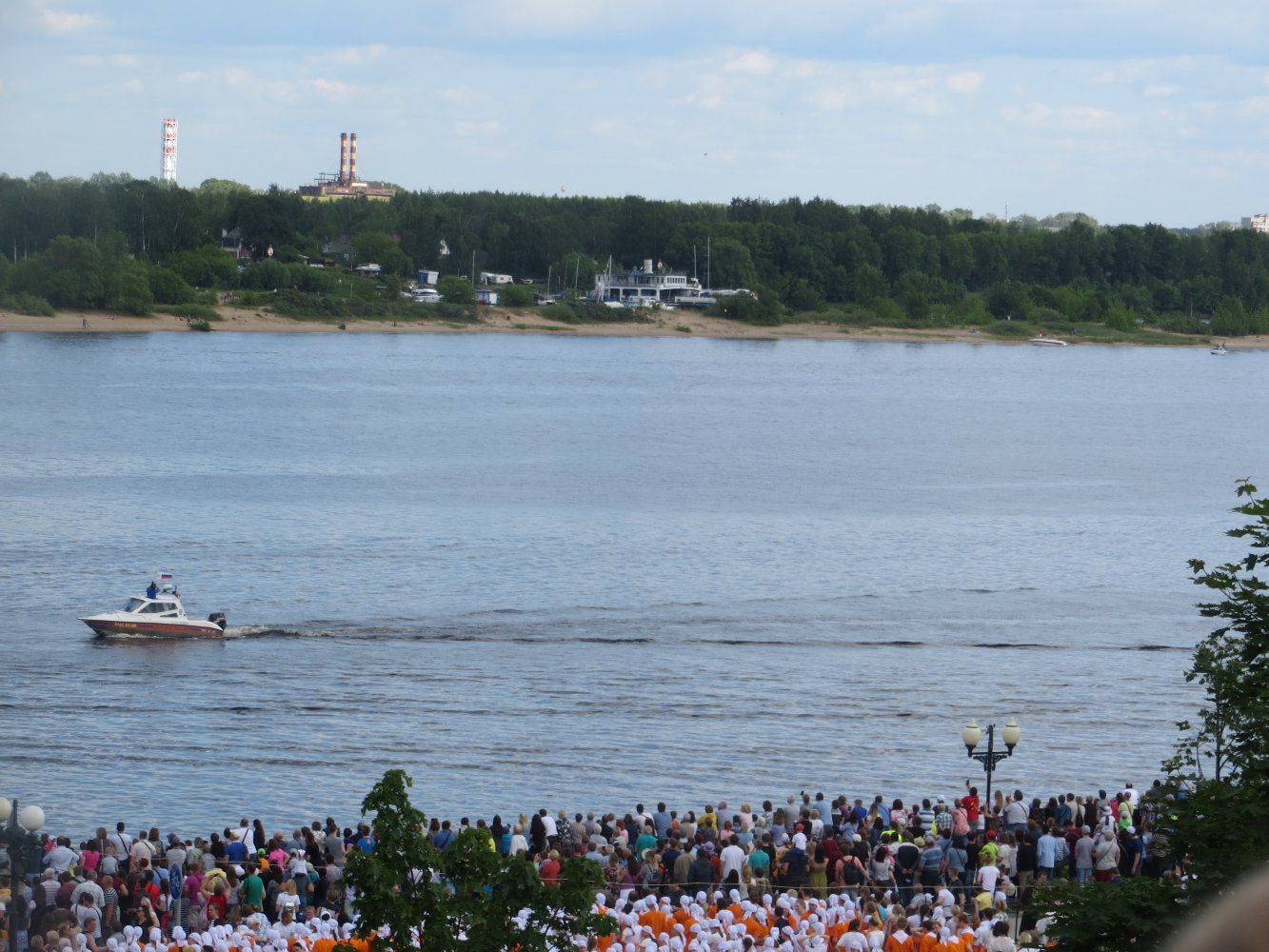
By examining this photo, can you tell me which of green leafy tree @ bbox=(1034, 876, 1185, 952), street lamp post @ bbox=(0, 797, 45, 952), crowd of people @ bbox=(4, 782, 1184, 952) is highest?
green leafy tree @ bbox=(1034, 876, 1185, 952)

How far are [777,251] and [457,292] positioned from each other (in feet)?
109

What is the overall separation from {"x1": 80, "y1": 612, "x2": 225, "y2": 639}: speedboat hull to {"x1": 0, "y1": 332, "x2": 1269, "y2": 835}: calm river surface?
0.36 meters

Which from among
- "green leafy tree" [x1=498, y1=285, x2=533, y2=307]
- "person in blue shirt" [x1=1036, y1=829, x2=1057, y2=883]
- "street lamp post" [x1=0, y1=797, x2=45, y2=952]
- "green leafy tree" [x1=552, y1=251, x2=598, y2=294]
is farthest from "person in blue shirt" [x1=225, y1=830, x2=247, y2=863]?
"green leafy tree" [x1=552, y1=251, x2=598, y2=294]

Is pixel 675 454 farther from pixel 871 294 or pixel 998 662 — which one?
pixel 871 294

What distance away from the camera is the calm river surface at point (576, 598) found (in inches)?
1059

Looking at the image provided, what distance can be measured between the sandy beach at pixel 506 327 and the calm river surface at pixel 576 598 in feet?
99.2

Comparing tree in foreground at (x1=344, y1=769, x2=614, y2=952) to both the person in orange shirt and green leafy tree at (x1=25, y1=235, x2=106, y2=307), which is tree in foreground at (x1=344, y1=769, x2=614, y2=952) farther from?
green leafy tree at (x1=25, y1=235, x2=106, y2=307)

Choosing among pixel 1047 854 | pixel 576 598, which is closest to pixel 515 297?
pixel 576 598

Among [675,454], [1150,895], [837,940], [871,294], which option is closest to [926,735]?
[837,940]

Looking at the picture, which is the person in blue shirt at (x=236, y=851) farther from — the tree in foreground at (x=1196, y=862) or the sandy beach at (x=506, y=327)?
the sandy beach at (x=506, y=327)

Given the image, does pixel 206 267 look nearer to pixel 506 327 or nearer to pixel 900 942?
pixel 506 327

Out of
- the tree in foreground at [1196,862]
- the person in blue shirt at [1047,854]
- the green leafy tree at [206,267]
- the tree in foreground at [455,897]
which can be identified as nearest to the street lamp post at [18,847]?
the tree in foreground at [455,897]

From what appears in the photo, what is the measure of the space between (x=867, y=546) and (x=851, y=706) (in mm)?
19574

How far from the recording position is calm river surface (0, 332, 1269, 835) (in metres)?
26.9
